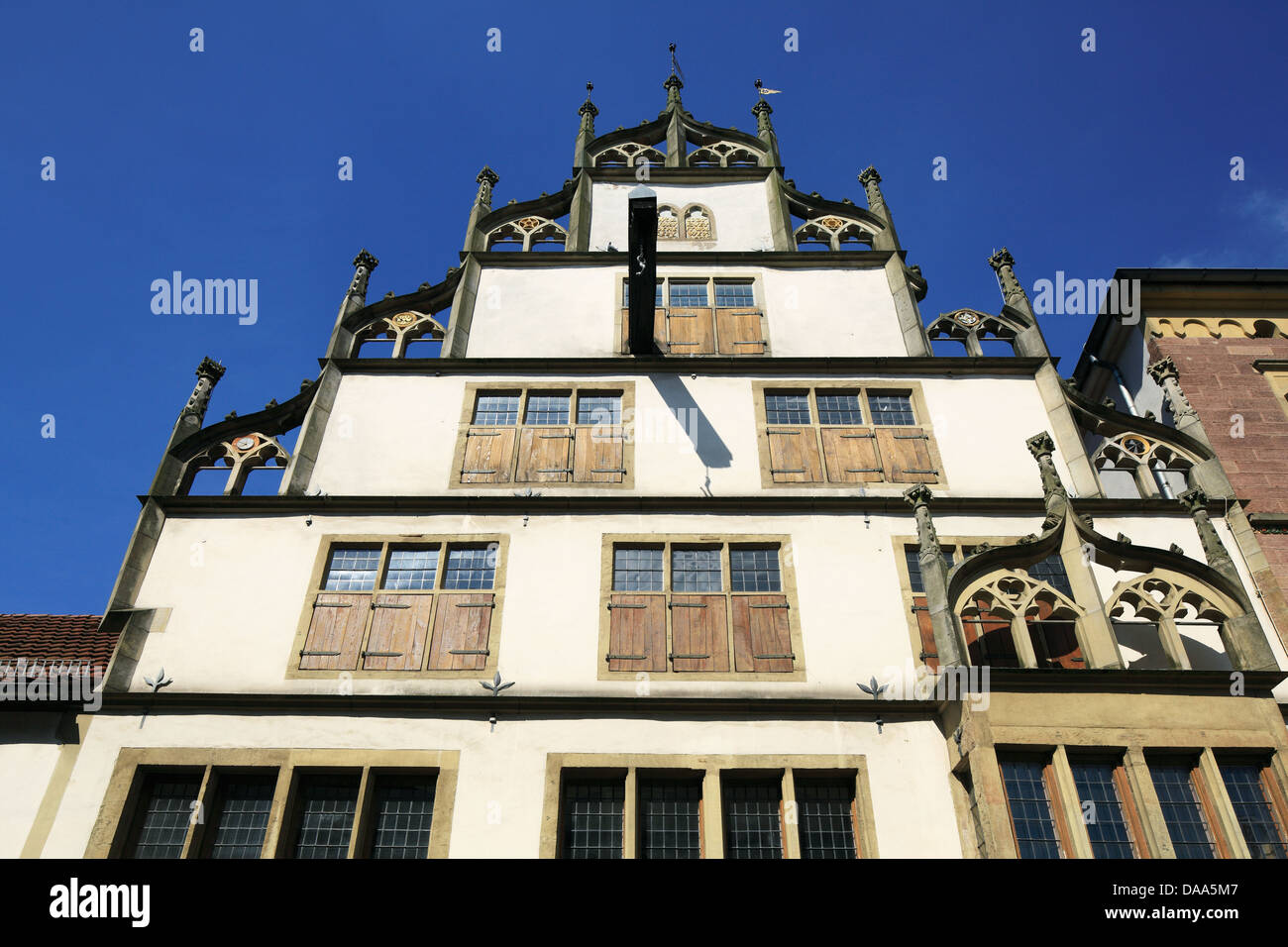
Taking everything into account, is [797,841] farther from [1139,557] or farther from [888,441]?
[888,441]

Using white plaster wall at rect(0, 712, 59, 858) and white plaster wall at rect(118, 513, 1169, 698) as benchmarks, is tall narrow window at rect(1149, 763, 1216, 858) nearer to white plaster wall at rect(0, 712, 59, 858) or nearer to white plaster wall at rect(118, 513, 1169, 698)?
white plaster wall at rect(118, 513, 1169, 698)

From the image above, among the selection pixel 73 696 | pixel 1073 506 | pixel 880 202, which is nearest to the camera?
pixel 73 696

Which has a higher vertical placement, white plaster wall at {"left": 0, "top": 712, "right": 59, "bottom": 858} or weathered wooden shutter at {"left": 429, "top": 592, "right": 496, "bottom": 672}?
weathered wooden shutter at {"left": 429, "top": 592, "right": 496, "bottom": 672}

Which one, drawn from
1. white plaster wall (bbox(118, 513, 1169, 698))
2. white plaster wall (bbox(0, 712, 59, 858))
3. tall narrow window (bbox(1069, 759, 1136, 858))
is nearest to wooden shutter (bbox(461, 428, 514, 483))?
white plaster wall (bbox(118, 513, 1169, 698))

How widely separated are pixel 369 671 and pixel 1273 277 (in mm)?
15207

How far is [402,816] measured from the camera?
11.0 metres

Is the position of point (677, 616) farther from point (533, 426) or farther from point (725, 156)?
point (725, 156)

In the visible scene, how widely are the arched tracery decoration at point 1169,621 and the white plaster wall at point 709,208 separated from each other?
29.5 feet

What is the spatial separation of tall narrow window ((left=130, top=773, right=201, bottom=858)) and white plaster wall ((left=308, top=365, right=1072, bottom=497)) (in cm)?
415

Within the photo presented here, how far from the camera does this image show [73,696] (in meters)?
11.6

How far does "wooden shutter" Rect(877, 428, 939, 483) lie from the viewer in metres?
14.1

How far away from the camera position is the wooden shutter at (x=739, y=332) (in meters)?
16.1

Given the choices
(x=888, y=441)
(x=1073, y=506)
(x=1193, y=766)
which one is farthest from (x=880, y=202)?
(x=1193, y=766)

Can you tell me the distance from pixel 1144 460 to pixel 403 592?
10078mm
